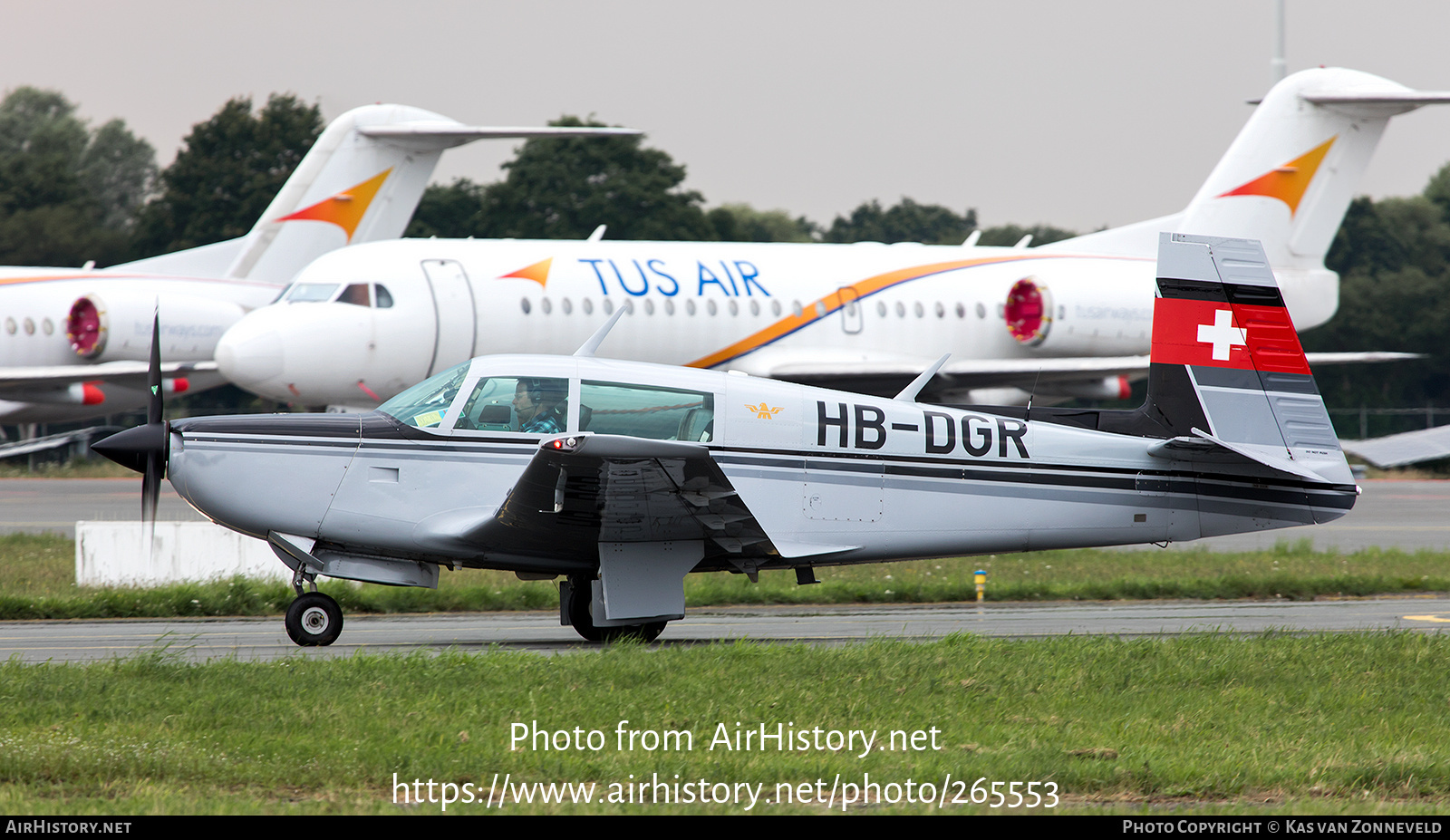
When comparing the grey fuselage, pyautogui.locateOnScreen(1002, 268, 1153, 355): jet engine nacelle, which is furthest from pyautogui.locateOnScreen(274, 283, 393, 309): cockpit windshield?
pyautogui.locateOnScreen(1002, 268, 1153, 355): jet engine nacelle

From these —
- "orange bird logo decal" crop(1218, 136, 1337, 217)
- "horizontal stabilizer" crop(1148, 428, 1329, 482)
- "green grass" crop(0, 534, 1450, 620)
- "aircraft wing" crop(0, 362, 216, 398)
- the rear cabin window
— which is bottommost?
"green grass" crop(0, 534, 1450, 620)

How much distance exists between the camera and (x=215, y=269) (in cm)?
3478

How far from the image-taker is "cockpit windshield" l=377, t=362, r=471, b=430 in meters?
10.9

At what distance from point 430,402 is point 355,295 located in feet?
37.7

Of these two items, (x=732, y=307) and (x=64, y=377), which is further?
(x=64, y=377)

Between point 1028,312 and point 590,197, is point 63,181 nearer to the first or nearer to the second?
point 590,197

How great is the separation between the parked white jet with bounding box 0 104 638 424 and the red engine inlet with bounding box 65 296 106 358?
0.8 inches

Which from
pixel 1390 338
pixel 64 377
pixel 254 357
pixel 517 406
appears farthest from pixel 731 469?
pixel 1390 338

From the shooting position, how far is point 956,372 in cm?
2417

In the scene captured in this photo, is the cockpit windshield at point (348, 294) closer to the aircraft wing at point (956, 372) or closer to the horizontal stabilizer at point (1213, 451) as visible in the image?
the aircraft wing at point (956, 372)

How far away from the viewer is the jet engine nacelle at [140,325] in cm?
2986

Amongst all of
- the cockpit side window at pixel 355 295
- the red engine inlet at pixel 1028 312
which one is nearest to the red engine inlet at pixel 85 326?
the cockpit side window at pixel 355 295

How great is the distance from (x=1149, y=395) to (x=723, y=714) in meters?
6.09

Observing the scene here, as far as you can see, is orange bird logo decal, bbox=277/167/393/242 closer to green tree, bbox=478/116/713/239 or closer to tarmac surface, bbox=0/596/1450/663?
tarmac surface, bbox=0/596/1450/663
